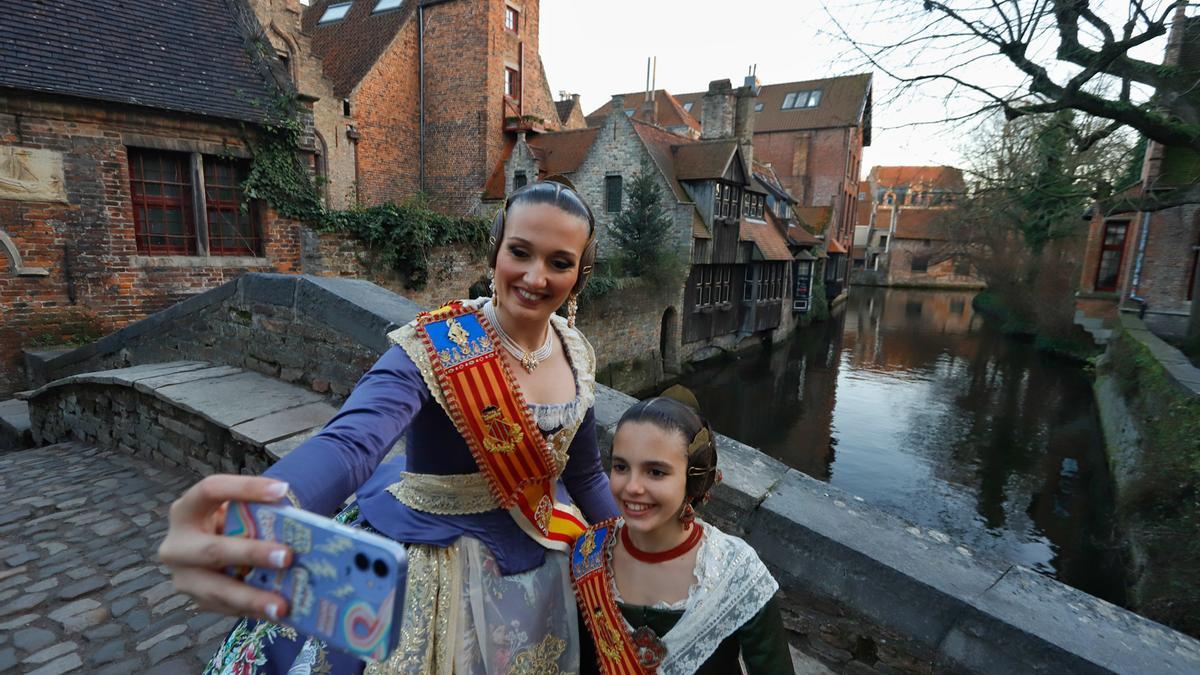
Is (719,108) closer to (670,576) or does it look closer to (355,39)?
(355,39)

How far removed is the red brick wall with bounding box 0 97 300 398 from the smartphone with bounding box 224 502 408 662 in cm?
1146

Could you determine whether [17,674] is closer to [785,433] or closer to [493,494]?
[493,494]

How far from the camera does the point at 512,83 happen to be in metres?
22.2

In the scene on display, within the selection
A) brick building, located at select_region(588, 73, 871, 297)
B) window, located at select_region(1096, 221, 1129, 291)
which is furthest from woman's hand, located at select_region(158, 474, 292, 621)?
brick building, located at select_region(588, 73, 871, 297)

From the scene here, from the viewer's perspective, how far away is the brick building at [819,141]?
38.8 m

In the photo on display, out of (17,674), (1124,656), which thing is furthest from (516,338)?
(17,674)

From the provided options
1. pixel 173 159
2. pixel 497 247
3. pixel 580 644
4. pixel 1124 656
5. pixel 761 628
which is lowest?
pixel 1124 656

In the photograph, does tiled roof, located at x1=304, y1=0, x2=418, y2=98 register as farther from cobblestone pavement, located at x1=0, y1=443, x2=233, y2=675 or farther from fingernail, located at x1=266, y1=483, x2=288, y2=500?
fingernail, located at x1=266, y1=483, x2=288, y2=500

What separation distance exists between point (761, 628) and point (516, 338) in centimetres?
112

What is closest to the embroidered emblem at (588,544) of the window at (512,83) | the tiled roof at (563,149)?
the tiled roof at (563,149)

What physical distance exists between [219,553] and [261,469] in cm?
363

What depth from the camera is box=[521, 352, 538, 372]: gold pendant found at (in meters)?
1.73

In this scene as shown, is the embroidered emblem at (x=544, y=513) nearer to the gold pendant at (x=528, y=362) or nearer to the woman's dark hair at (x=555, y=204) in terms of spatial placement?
the gold pendant at (x=528, y=362)

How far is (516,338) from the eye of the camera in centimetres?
175
